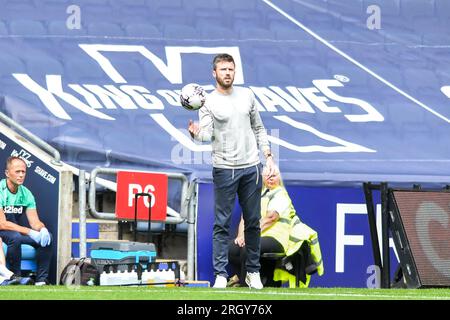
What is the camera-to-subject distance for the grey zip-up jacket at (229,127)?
10.7 m

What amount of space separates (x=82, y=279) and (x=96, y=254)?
435mm

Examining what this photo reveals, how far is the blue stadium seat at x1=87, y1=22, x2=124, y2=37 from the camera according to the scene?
622 inches

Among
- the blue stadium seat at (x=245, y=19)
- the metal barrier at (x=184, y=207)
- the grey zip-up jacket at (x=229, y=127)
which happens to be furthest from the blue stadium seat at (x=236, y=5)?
the grey zip-up jacket at (x=229, y=127)

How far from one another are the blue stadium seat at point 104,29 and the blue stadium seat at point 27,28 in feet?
1.74

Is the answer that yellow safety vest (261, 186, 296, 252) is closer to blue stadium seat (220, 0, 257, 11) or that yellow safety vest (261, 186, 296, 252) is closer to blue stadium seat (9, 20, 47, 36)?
blue stadium seat (220, 0, 257, 11)

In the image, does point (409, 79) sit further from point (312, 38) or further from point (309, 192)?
point (309, 192)

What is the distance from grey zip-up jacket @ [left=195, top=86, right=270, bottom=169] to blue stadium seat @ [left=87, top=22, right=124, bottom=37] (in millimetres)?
5261

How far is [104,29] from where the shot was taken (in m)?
15.9

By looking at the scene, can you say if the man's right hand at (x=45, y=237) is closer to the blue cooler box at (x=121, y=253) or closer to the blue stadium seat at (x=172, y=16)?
the blue cooler box at (x=121, y=253)

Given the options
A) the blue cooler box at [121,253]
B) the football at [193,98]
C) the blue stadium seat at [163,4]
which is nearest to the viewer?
the football at [193,98]

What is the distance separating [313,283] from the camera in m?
14.2

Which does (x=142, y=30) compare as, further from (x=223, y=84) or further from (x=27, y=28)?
(x=223, y=84)

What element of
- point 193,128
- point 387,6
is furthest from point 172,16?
point 193,128

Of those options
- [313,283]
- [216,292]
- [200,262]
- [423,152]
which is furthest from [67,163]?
[216,292]
